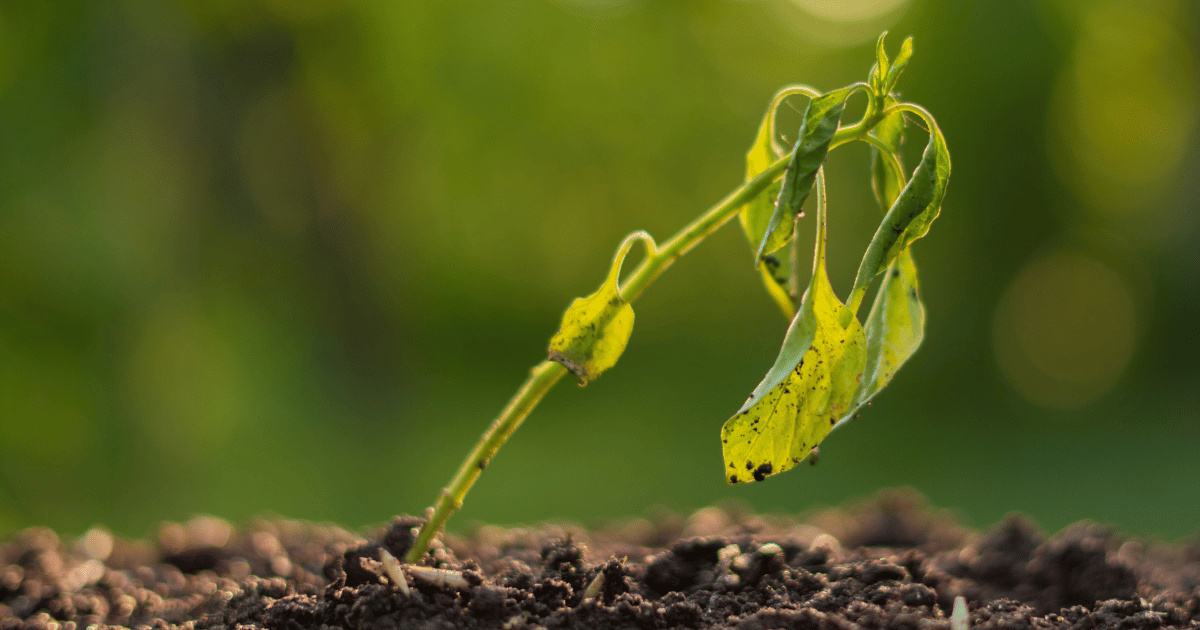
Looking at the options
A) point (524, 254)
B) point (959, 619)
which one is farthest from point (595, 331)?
point (524, 254)

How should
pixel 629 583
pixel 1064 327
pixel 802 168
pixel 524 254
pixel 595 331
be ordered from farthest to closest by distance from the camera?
1. pixel 524 254
2. pixel 1064 327
3. pixel 629 583
4. pixel 595 331
5. pixel 802 168

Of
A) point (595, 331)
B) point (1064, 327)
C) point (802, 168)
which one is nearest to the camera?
point (802, 168)

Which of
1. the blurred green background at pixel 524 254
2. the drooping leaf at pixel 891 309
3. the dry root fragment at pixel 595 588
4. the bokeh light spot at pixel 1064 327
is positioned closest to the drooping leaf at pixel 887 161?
the drooping leaf at pixel 891 309

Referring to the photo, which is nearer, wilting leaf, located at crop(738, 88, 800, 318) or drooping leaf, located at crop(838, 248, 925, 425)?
drooping leaf, located at crop(838, 248, 925, 425)

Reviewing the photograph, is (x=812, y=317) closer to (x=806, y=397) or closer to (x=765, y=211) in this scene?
(x=806, y=397)

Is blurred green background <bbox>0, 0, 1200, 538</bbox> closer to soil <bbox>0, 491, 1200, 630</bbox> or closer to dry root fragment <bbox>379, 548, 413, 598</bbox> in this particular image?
soil <bbox>0, 491, 1200, 630</bbox>

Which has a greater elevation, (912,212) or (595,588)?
(912,212)

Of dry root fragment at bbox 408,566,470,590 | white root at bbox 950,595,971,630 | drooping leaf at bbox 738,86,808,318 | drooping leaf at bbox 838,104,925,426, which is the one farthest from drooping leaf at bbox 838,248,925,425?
dry root fragment at bbox 408,566,470,590

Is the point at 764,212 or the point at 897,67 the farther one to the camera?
the point at 764,212
